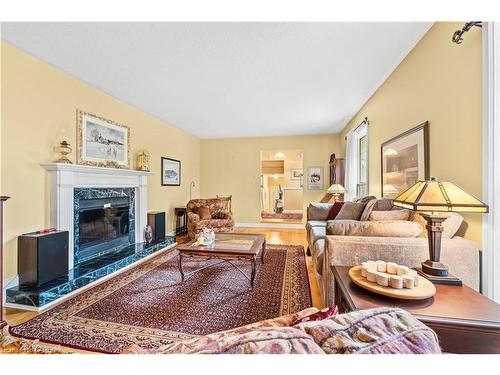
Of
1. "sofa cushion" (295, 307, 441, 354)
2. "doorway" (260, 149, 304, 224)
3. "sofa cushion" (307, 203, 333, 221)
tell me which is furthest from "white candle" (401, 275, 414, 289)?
"doorway" (260, 149, 304, 224)

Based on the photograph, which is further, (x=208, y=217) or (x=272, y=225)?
(x=272, y=225)

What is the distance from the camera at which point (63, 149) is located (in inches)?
103

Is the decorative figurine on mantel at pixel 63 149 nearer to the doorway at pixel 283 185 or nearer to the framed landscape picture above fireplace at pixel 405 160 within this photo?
the framed landscape picture above fireplace at pixel 405 160

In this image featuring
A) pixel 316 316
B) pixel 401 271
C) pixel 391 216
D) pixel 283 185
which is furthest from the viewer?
pixel 283 185

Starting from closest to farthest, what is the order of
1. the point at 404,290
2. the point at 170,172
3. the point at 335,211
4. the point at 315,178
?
the point at 404,290, the point at 335,211, the point at 170,172, the point at 315,178

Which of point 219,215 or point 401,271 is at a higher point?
point 401,271

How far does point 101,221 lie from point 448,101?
167 inches

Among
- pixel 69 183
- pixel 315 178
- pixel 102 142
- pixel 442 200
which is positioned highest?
pixel 102 142

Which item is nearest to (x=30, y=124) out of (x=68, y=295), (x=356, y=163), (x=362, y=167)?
(x=68, y=295)

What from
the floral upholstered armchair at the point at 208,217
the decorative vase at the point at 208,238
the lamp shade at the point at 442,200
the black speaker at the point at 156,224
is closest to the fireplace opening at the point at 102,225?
the black speaker at the point at 156,224

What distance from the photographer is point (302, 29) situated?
6.44ft

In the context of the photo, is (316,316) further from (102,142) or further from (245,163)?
(245,163)

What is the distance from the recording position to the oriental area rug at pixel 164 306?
65.7 inches
